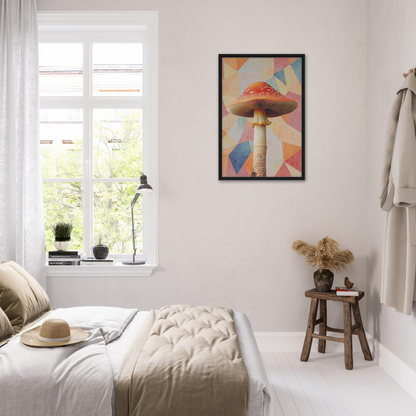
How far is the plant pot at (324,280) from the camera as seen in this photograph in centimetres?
292

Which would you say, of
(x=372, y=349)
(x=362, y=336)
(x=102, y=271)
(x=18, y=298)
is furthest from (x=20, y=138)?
(x=372, y=349)

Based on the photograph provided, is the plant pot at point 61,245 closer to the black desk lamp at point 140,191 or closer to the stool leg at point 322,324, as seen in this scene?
the black desk lamp at point 140,191

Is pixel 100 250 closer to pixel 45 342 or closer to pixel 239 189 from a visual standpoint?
pixel 239 189

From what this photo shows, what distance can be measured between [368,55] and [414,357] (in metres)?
2.22

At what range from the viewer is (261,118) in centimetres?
317

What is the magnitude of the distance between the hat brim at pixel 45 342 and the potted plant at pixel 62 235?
4.57 ft

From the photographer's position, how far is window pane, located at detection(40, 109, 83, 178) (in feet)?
11.0

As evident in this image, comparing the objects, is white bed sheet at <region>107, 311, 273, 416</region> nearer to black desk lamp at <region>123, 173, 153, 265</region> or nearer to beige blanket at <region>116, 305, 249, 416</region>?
beige blanket at <region>116, 305, 249, 416</region>

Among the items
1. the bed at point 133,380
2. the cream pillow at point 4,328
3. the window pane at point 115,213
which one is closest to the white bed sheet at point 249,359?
the bed at point 133,380

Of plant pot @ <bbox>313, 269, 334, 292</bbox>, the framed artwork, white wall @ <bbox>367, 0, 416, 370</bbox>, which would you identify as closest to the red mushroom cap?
the framed artwork

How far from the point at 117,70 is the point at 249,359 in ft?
8.63

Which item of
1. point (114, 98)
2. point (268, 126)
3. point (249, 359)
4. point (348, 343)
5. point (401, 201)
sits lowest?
point (348, 343)

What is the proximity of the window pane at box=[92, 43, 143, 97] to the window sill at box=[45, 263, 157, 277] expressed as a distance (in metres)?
1.44

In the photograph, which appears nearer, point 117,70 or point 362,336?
point 362,336
